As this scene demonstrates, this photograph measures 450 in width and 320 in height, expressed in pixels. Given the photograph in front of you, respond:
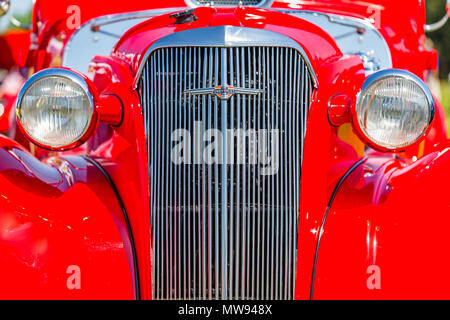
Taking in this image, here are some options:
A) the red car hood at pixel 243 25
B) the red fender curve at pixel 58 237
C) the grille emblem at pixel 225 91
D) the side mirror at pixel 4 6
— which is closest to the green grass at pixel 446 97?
the side mirror at pixel 4 6

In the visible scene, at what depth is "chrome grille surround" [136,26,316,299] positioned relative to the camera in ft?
7.90

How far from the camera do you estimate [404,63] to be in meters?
3.76

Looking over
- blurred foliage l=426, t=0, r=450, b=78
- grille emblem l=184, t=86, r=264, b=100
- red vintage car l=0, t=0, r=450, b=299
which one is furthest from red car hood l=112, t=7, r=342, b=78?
blurred foliage l=426, t=0, r=450, b=78

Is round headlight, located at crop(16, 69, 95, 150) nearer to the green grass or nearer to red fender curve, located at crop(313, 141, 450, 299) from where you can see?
red fender curve, located at crop(313, 141, 450, 299)

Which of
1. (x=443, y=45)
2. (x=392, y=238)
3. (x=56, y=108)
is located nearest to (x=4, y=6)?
(x=56, y=108)

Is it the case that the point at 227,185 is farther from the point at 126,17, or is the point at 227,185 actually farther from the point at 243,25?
the point at 126,17

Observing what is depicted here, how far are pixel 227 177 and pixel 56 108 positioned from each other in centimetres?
73

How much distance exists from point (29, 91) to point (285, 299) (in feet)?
4.37

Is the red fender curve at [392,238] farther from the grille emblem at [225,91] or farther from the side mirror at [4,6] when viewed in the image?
the side mirror at [4,6]

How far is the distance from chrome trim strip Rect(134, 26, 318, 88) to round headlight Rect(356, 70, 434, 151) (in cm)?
31

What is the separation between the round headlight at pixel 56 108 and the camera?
7.55ft

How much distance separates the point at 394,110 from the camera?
89.0 inches
